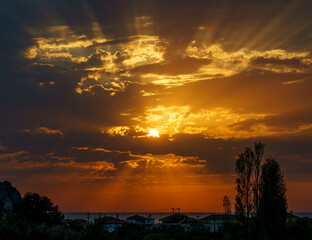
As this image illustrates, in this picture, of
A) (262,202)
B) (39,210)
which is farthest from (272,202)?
(39,210)

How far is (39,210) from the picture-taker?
95.1 meters

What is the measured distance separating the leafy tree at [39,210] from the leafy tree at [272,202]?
59893 mm

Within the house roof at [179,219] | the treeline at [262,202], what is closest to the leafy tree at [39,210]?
the house roof at [179,219]

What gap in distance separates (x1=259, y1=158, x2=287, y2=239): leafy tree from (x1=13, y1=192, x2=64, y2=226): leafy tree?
59.9m

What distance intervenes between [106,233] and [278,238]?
854 inches

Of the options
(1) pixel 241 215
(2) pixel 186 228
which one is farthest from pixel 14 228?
(2) pixel 186 228

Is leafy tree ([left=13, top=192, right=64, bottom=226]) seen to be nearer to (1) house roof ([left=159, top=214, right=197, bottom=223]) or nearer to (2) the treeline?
(1) house roof ([left=159, top=214, right=197, bottom=223])

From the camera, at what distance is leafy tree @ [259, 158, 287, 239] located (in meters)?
46.9

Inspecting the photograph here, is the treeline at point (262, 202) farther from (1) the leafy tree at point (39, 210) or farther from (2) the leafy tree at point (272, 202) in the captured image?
(1) the leafy tree at point (39, 210)

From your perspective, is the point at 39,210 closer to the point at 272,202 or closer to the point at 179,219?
the point at 179,219

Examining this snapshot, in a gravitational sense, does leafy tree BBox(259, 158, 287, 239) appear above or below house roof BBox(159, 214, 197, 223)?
above

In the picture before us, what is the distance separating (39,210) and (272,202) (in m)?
63.8

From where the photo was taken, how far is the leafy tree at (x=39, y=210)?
310 ft

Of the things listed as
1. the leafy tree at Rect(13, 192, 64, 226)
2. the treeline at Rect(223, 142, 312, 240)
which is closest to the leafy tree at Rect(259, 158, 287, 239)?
the treeline at Rect(223, 142, 312, 240)
